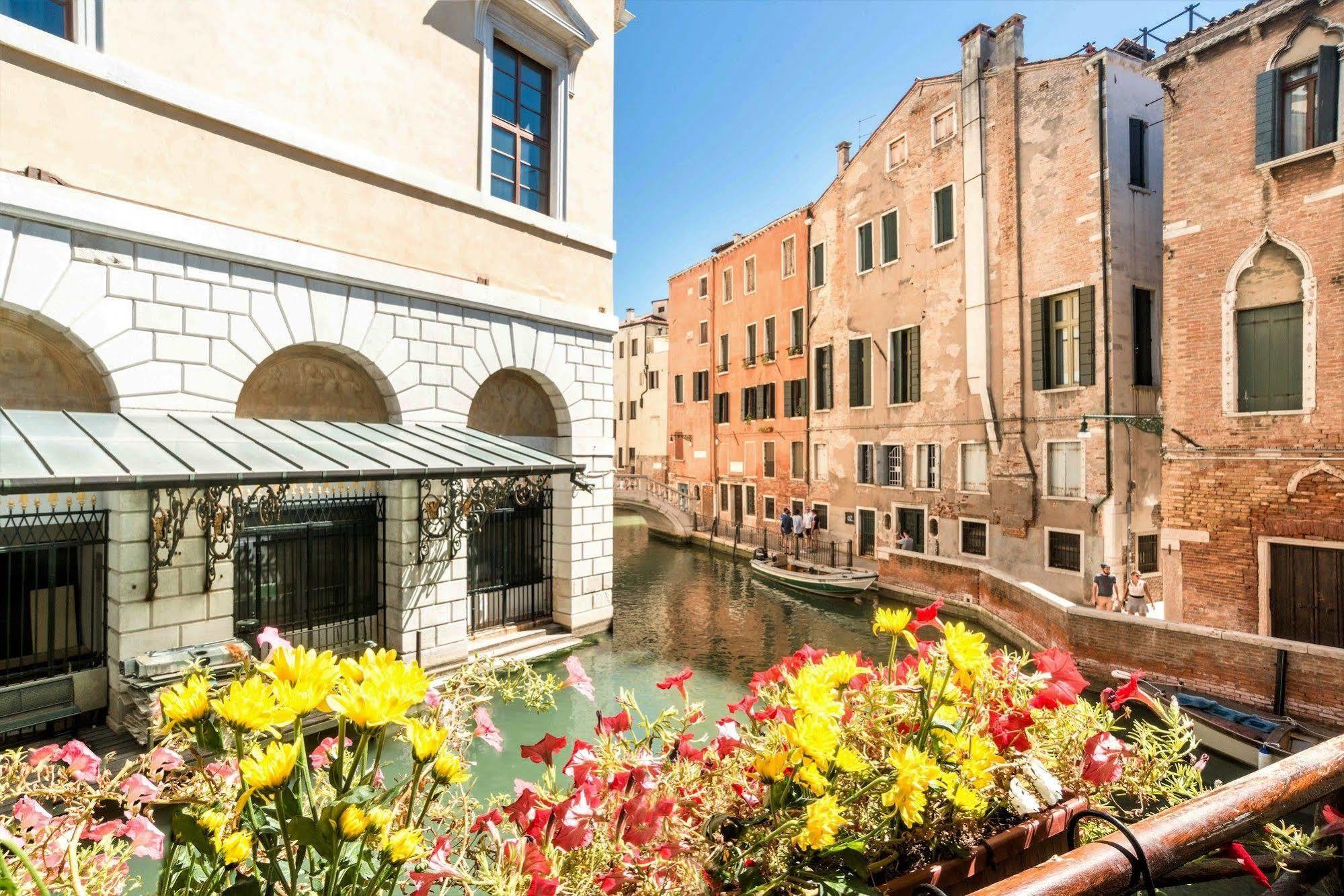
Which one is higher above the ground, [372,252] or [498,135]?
[498,135]

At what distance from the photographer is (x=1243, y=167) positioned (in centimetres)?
1060

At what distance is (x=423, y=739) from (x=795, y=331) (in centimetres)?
2433

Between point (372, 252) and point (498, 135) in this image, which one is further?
point (498, 135)

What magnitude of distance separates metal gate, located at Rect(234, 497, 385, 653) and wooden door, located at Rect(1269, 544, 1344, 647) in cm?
1294

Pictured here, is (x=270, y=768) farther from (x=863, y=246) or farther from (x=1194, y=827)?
(x=863, y=246)

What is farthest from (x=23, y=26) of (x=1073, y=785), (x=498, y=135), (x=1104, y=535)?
(x=1104, y=535)

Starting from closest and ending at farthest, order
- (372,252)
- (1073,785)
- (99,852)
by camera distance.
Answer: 1. (99,852)
2. (1073,785)
3. (372,252)

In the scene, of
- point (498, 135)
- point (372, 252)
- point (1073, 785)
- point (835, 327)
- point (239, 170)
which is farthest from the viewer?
point (835, 327)

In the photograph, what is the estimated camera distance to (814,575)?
18969 mm

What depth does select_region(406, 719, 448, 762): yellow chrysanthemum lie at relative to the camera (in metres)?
1.10

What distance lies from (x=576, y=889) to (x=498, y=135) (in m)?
10.0

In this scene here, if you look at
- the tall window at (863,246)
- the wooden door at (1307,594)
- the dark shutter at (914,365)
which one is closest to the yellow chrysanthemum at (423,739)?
the wooden door at (1307,594)

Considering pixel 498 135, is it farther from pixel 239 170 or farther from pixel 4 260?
pixel 4 260

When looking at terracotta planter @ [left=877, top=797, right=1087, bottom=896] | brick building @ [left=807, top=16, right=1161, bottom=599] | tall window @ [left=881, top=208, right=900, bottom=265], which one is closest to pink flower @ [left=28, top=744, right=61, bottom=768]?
terracotta planter @ [left=877, top=797, right=1087, bottom=896]
